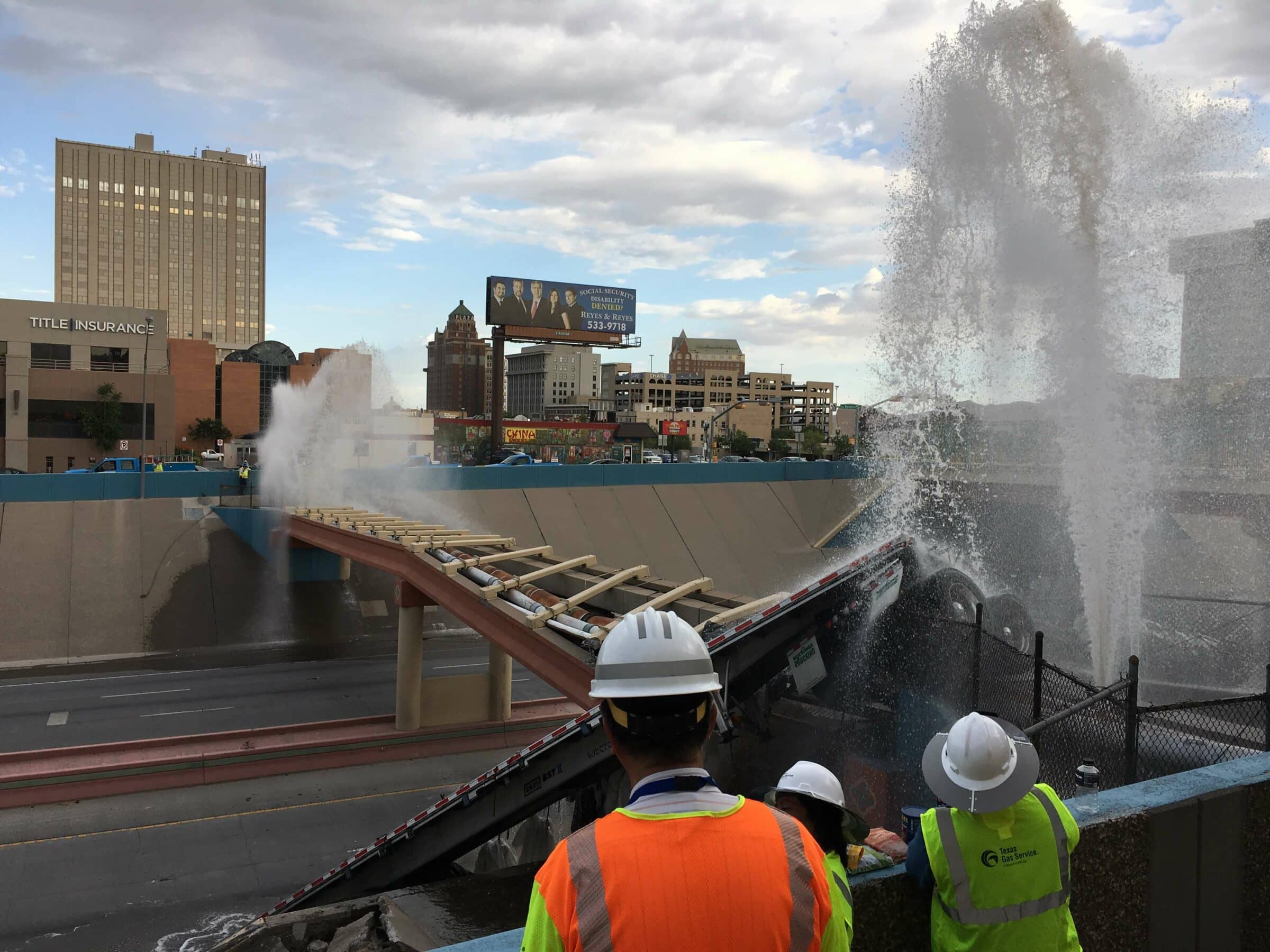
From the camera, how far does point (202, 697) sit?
2094 cm

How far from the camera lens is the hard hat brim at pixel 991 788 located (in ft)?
10.2

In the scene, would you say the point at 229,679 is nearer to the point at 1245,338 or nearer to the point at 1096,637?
the point at 1096,637

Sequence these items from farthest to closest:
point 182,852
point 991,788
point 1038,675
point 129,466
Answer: point 129,466, point 182,852, point 1038,675, point 991,788

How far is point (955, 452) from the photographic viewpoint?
1385 inches

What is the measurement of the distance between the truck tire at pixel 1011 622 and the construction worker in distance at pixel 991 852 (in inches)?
296

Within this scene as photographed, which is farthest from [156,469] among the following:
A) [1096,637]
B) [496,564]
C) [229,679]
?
[1096,637]

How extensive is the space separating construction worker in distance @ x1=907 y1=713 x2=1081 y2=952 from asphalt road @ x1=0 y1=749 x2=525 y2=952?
985 centimetres

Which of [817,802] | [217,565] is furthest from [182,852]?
[217,565]

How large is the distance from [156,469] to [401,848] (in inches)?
1330

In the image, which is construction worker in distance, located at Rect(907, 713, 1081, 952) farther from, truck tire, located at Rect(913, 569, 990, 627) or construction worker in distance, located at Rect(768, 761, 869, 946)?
truck tire, located at Rect(913, 569, 990, 627)

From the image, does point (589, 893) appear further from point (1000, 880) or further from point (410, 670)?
point (410, 670)

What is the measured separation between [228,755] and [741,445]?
97337 mm

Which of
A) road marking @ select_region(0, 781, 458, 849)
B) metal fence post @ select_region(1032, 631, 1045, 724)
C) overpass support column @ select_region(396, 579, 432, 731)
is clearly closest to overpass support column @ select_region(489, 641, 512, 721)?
overpass support column @ select_region(396, 579, 432, 731)

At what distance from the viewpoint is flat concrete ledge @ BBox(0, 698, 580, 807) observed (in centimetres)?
1460
